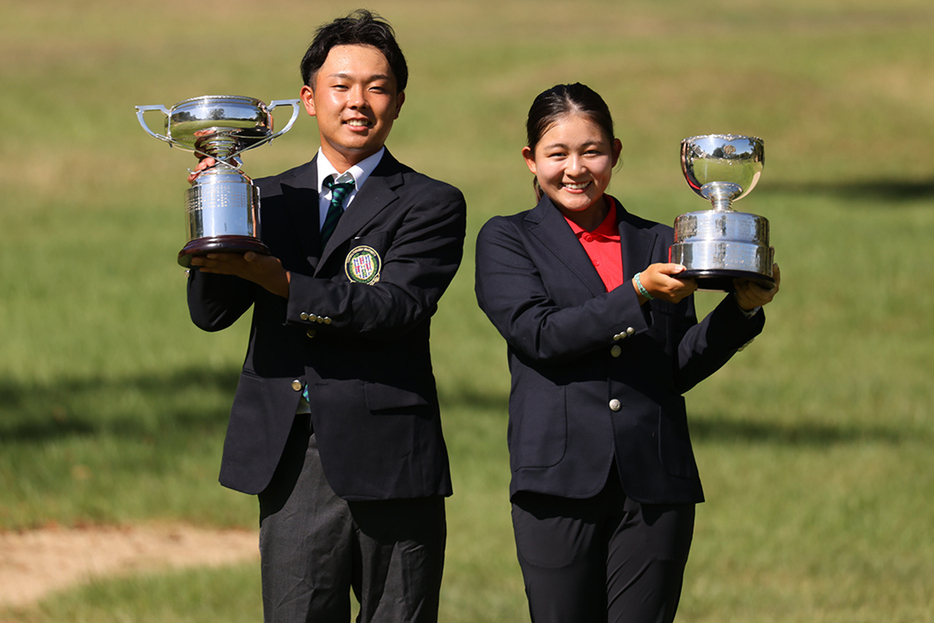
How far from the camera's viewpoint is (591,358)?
3.30 metres

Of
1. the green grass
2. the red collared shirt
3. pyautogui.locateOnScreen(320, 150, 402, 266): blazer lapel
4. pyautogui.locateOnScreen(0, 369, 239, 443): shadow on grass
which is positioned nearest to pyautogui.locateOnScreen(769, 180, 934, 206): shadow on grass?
the green grass

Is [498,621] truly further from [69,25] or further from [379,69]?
[69,25]

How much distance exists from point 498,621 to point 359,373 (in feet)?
9.13

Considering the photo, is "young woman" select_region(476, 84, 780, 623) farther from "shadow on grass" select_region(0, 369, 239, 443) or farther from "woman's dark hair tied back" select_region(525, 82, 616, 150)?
"shadow on grass" select_region(0, 369, 239, 443)

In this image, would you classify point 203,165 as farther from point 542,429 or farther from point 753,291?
point 753,291

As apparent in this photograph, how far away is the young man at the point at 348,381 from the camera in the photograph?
3.31 metres

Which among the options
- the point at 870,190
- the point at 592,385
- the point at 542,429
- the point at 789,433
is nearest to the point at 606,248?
the point at 592,385

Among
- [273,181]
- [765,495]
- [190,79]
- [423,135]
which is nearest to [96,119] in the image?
[190,79]

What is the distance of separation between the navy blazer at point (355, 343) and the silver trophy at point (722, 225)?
72cm

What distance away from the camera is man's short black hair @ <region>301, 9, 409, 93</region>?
11.3 ft

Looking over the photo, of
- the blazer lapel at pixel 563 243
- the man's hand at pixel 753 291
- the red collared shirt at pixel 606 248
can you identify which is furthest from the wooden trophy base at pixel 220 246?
the man's hand at pixel 753 291

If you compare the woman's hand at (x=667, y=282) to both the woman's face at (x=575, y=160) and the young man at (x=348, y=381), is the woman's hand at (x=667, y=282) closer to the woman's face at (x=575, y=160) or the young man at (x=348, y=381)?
the woman's face at (x=575, y=160)

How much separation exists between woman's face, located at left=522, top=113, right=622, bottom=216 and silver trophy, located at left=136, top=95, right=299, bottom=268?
768mm

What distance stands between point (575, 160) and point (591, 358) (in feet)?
1.85
